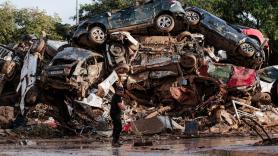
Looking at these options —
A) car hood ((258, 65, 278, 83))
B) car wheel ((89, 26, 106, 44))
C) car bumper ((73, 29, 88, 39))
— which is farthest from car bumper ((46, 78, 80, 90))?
car hood ((258, 65, 278, 83))

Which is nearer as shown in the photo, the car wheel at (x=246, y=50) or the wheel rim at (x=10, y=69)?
the wheel rim at (x=10, y=69)

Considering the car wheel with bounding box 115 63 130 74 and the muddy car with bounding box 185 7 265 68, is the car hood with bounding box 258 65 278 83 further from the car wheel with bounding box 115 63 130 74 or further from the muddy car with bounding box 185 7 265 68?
the car wheel with bounding box 115 63 130 74

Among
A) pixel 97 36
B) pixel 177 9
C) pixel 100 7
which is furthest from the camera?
pixel 100 7

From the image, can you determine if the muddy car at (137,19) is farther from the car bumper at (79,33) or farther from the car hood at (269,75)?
the car hood at (269,75)

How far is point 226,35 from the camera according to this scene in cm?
2414

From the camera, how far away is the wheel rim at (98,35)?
74.5 ft

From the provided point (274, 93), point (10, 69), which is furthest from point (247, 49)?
point (10, 69)

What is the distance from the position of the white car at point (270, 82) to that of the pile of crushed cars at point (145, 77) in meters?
0.04

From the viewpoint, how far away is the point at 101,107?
20578 millimetres

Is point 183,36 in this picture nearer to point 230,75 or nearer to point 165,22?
point 165,22

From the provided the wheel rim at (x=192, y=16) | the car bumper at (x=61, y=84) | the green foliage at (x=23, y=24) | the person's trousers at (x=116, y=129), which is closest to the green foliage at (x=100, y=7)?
the green foliage at (x=23, y=24)

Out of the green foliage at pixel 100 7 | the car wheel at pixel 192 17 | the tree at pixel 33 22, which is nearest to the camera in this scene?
the car wheel at pixel 192 17

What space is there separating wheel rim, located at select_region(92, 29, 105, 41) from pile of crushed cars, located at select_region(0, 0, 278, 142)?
36 mm

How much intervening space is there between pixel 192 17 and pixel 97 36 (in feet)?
12.8
